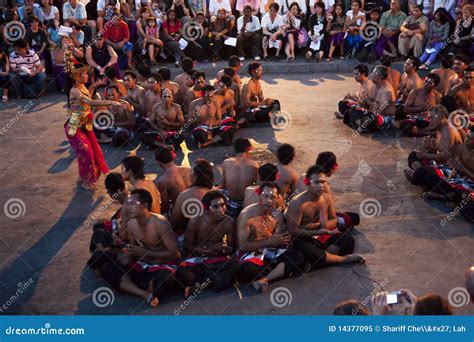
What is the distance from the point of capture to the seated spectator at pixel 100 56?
1327cm

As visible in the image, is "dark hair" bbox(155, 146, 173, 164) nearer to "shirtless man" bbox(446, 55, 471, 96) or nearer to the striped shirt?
"shirtless man" bbox(446, 55, 471, 96)

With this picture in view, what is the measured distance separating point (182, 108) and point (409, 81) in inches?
130

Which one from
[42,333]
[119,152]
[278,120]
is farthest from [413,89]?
[42,333]

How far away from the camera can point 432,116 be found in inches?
327

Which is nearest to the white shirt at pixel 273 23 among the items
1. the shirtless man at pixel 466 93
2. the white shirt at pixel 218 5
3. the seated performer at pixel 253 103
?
the white shirt at pixel 218 5

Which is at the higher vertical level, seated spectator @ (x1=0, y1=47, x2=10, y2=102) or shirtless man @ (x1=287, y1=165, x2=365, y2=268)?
shirtless man @ (x1=287, y1=165, x2=365, y2=268)

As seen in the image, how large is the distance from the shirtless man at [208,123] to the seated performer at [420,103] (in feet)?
7.79

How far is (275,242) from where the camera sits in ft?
21.6

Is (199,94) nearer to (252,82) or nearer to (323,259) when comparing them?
(252,82)

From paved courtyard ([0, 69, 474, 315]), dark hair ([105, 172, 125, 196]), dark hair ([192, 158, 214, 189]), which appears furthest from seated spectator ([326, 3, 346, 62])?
dark hair ([105, 172, 125, 196])

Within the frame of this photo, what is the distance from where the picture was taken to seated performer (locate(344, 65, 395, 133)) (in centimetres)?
1039

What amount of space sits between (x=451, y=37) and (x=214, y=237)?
28.0 feet

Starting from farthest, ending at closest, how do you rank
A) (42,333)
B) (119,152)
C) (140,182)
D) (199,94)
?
(199,94)
(119,152)
(140,182)
(42,333)

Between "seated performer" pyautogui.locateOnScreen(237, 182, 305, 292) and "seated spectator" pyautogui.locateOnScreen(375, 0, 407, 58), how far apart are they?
8070mm
